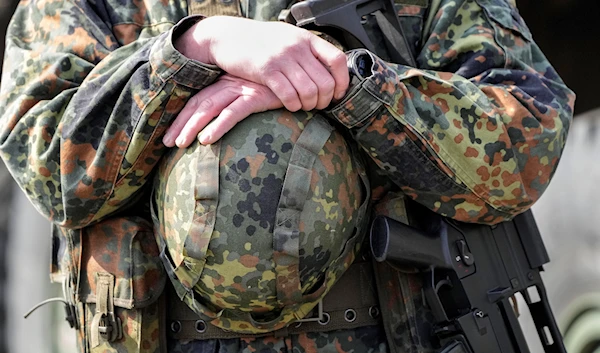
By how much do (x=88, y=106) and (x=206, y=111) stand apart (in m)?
0.26

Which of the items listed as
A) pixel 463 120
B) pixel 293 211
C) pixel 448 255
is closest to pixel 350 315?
pixel 448 255

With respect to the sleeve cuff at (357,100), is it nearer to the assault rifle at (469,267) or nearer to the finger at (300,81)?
the finger at (300,81)

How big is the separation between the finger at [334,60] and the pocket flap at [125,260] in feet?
1.83

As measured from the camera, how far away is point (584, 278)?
9.05ft

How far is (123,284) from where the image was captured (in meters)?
1.59

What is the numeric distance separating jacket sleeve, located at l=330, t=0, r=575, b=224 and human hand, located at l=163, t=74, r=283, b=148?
15 cm

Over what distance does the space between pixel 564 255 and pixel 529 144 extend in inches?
57.3

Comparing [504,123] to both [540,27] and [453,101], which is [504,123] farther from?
[540,27]

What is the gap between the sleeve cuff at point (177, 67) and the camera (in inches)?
54.4

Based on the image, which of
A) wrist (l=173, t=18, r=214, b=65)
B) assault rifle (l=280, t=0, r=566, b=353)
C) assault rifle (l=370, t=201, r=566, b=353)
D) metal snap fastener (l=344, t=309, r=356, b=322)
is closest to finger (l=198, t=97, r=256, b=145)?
wrist (l=173, t=18, r=214, b=65)

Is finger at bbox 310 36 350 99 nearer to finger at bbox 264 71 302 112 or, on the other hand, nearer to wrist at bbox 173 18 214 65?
finger at bbox 264 71 302 112

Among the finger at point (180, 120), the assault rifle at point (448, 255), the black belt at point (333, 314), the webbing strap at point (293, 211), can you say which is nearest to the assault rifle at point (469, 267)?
the assault rifle at point (448, 255)

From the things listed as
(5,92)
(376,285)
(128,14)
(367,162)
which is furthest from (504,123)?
(5,92)

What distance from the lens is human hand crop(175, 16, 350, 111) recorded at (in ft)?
4.47
